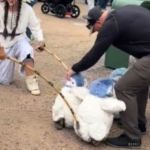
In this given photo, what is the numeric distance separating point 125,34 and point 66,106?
998 millimetres

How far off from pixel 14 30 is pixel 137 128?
220 cm

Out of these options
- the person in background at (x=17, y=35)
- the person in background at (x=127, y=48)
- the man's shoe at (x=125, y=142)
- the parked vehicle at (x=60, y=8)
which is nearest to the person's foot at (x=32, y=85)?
the person in background at (x=17, y=35)

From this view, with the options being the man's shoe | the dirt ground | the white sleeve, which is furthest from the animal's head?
the white sleeve

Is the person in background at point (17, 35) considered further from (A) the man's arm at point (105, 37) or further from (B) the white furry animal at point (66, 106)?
(A) the man's arm at point (105, 37)

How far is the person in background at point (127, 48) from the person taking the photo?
15.0 ft

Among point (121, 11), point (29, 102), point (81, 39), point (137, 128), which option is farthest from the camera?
point (81, 39)

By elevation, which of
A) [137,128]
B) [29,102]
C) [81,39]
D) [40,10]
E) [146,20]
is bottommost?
[40,10]

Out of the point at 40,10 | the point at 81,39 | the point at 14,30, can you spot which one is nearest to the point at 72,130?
the point at 14,30

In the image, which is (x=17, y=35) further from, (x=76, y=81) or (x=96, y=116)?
(x=96, y=116)

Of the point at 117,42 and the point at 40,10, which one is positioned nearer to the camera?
the point at 117,42

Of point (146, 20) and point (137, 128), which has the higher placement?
point (146, 20)

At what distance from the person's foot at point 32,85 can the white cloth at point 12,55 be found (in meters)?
0.26

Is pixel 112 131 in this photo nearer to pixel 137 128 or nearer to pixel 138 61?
pixel 137 128

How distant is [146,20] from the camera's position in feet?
15.4
